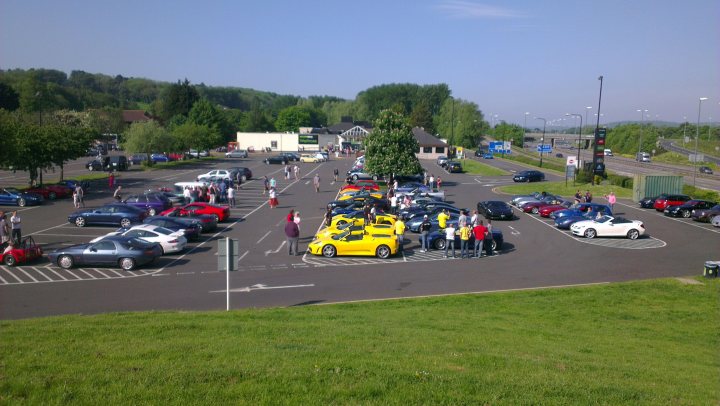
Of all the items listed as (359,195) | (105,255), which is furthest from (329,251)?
(359,195)

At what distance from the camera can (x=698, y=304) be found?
1655 cm

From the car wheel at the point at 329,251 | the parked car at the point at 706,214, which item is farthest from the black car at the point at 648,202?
the car wheel at the point at 329,251

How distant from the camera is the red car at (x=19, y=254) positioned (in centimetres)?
2048

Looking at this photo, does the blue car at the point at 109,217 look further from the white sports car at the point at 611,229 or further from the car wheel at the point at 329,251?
the white sports car at the point at 611,229

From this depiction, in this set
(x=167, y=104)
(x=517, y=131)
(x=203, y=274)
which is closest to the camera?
(x=203, y=274)

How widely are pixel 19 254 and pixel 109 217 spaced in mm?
8782

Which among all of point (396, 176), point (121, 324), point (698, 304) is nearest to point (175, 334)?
point (121, 324)

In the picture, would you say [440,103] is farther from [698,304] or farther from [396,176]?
[698,304]

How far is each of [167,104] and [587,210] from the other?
96.1 metres

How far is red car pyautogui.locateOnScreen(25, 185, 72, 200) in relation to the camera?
126ft

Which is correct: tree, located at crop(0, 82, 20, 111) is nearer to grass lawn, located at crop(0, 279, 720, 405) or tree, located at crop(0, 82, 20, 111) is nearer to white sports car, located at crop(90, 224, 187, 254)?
white sports car, located at crop(90, 224, 187, 254)

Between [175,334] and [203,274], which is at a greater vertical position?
[175,334]

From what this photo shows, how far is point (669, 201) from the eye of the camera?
37.0 m

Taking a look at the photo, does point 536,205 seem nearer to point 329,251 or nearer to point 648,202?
point 648,202
